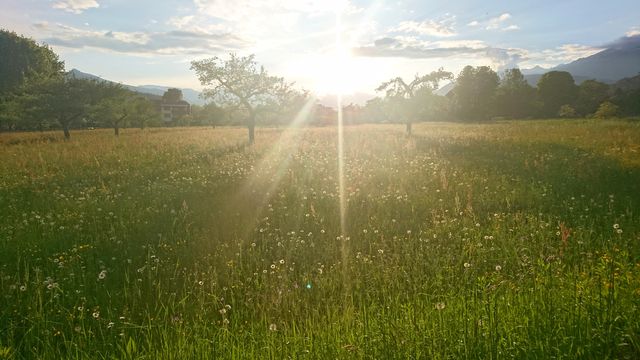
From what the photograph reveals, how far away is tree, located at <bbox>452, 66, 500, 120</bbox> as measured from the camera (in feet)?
232

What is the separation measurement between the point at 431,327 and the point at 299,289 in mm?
1850

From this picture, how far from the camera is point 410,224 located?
7543 mm

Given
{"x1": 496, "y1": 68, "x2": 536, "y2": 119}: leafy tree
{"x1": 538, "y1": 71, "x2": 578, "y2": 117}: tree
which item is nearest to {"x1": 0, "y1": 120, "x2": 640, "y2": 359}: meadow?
{"x1": 496, "y1": 68, "x2": 536, "y2": 119}: leafy tree

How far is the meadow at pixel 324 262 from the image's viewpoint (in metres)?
3.49

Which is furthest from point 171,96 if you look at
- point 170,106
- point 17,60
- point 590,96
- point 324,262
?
point 324,262

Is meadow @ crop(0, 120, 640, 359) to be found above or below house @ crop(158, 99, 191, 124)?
below

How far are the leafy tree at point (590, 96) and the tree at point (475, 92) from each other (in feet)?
42.4

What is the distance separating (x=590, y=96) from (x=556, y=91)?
16.3 ft

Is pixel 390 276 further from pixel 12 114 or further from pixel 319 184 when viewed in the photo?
pixel 12 114

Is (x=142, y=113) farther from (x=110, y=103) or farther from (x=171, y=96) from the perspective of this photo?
(x=171, y=96)

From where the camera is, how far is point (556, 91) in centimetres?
6831

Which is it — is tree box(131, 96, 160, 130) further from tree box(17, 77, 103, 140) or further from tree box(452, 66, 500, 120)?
tree box(452, 66, 500, 120)

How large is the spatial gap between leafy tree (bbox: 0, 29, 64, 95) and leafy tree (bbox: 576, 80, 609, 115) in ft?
240

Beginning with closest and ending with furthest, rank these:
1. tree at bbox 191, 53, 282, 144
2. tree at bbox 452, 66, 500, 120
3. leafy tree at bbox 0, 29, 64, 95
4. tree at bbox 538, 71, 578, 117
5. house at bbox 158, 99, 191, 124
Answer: tree at bbox 191, 53, 282, 144 → leafy tree at bbox 0, 29, 64, 95 → tree at bbox 538, 71, 578, 117 → tree at bbox 452, 66, 500, 120 → house at bbox 158, 99, 191, 124
